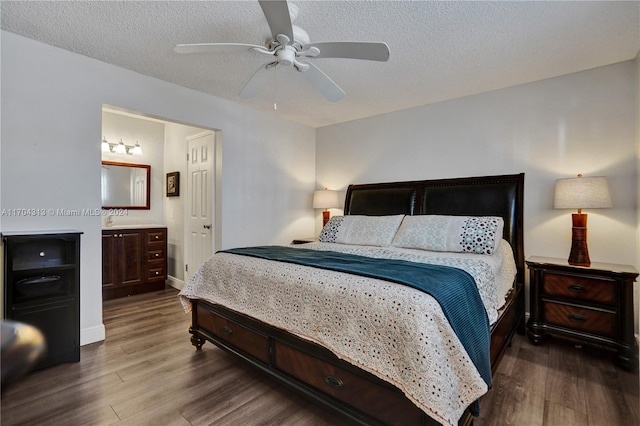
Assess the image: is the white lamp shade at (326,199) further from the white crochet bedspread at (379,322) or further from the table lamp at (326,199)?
the white crochet bedspread at (379,322)

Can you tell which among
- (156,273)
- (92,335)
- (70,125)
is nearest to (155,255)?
(156,273)

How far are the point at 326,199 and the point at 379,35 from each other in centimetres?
240

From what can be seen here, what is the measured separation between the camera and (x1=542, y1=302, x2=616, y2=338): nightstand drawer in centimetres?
237

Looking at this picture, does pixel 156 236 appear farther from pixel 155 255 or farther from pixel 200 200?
pixel 200 200

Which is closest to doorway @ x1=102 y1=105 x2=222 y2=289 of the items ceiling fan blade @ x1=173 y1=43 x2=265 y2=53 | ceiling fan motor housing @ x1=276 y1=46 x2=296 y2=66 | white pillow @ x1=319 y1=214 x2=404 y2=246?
white pillow @ x1=319 y1=214 x2=404 y2=246

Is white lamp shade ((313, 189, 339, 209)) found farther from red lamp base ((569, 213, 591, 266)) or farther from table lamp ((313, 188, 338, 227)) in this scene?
red lamp base ((569, 213, 591, 266))

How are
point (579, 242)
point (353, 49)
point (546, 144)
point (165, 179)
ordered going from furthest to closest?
1. point (165, 179)
2. point (546, 144)
3. point (579, 242)
4. point (353, 49)

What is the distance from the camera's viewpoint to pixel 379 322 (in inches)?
56.1

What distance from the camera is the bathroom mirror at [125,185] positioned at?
4.39 meters

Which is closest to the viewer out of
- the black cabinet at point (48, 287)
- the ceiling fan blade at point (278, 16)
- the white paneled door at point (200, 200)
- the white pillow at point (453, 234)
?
the ceiling fan blade at point (278, 16)

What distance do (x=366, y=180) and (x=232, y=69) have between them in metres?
2.25

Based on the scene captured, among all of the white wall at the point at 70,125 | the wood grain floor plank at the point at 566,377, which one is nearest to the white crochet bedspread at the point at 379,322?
the wood grain floor plank at the point at 566,377

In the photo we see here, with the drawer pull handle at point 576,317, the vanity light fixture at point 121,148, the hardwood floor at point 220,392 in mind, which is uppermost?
the vanity light fixture at point 121,148

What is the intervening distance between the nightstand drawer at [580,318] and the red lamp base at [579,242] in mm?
377
